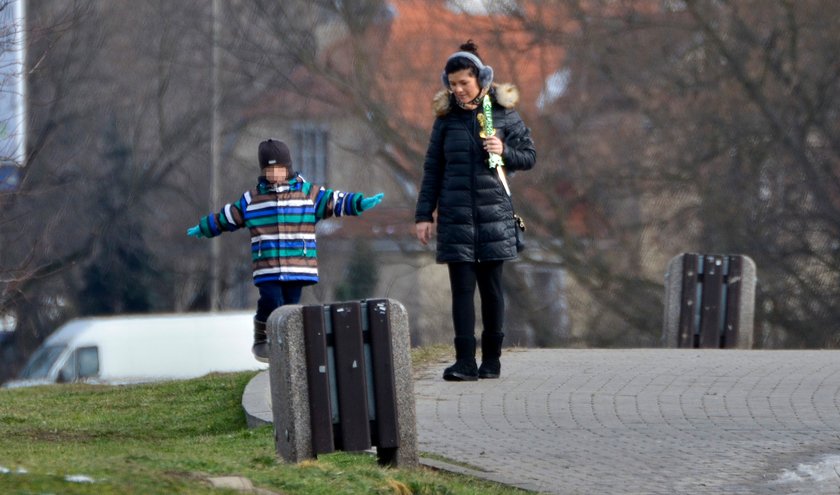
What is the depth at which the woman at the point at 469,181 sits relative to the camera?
10.6m

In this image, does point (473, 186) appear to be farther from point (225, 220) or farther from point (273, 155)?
point (225, 220)

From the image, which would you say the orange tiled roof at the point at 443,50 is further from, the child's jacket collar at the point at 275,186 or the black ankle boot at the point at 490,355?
the black ankle boot at the point at 490,355

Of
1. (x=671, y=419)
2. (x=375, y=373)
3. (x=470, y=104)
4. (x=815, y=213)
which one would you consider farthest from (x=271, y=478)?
(x=815, y=213)

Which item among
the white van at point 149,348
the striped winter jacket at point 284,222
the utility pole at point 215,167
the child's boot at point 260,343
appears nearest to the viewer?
the striped winter jacket at point 284,222

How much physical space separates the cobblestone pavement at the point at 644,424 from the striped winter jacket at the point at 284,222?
1138 millimetres

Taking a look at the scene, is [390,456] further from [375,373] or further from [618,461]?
A: [618,461]

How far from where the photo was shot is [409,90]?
26422 mm

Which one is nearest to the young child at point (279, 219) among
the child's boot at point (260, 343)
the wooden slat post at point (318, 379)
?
the child's boot at point (260, 343)

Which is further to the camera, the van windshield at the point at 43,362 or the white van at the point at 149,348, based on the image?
the van windshield at the point at 43,362

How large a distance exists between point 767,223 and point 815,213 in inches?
27.5

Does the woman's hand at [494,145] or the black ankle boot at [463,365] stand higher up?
the woman's hand at [494,145]

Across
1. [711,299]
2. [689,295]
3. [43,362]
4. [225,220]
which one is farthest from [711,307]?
[43,362]

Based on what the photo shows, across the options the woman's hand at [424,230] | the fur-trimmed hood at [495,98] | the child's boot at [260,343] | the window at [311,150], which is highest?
the window at [311,150]

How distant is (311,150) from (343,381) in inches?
1028
